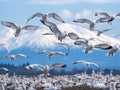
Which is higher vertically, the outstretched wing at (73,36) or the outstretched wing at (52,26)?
the outstretched wing at (52,26)

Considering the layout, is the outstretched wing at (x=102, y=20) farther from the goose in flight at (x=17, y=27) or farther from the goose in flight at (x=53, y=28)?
the goose in flight at (x=17, y=27)

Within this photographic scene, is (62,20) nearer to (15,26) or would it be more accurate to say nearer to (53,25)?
(53,25)

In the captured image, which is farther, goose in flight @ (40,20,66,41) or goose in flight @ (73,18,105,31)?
goose in flight @ (73,18,105,31)

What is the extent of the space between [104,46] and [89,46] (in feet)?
7.01

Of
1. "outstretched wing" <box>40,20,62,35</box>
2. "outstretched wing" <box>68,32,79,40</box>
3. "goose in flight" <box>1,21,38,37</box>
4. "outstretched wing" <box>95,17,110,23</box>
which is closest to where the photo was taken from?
"outstretched wing" <box>40,20,62,35</box>

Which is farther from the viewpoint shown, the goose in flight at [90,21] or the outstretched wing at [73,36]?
the goose in flight at [90,21]

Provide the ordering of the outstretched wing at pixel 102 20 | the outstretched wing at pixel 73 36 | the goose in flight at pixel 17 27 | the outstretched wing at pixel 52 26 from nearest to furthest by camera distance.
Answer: the outstretched wing at pixel 52 26, the outstretched wing at pixel 73 36, the outstretched wing at pixel 102 20, the goose in flight at pixel 17 27

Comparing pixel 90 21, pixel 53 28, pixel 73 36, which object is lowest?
pixel 73 36

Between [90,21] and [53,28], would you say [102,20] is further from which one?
[53,28]

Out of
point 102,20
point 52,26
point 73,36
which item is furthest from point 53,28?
point 102,20

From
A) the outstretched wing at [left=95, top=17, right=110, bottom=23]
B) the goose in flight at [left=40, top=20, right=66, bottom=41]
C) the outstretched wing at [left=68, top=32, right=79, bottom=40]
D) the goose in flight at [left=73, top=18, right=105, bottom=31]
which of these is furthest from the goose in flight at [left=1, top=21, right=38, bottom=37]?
the outstretched wing at [left=95, top=17, right=110, bottom=23]

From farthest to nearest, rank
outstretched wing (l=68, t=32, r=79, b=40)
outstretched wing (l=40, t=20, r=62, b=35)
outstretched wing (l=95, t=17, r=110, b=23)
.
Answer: outstretched wing (l=95, t=17, r=110, b=23)
outstretched wing (l=68, t=32, r=79, b=40)
outstretched wing (l=40, t=20, r=62, b=35)

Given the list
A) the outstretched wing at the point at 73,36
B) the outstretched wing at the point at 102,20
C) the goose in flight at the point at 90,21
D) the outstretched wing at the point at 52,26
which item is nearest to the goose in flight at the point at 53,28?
the outstretched wing at the point at 52,26

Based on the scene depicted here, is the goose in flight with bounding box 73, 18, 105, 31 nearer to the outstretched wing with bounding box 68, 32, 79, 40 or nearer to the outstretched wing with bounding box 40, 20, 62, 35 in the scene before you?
the outstretched wing with bounding box 68, 32, 79, 40
